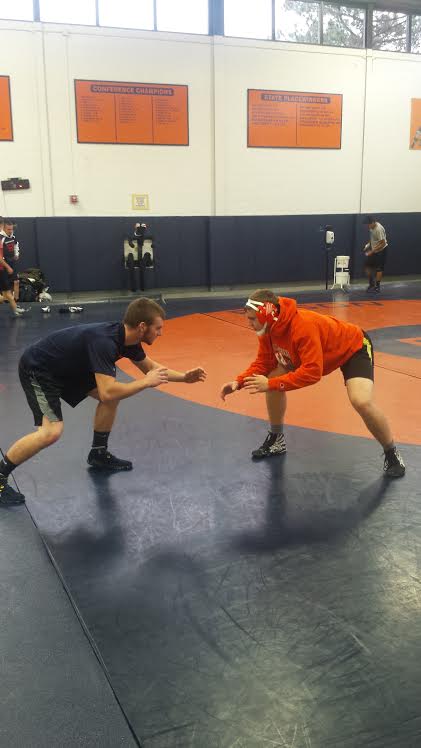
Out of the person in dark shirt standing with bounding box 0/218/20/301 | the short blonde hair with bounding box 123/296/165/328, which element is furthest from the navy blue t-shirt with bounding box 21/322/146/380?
the person in dark shirt standing with bounding box 0/218/20/301

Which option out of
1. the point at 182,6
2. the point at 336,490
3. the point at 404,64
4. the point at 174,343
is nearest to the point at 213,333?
the point at 174,343

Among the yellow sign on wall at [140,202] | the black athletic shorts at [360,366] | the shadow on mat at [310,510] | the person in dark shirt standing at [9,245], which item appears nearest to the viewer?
the shadow on mat at [310,510]

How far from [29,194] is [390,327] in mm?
7748

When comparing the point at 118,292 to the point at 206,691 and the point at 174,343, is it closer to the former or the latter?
the point at 174,343

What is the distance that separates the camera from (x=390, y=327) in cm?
942

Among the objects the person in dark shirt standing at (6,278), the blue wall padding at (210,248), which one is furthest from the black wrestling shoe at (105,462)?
the blue wall padding at (210,248)

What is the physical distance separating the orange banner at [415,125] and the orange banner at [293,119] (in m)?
1.98

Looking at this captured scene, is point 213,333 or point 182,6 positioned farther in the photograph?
point 182,6

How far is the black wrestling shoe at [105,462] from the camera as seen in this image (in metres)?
4.16

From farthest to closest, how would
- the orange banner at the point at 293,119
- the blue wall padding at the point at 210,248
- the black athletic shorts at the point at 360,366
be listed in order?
the orange banner at the point at 293,119 < the blue wall padding at the point at 210,248 < the black athletic shorts at the point at 360,366

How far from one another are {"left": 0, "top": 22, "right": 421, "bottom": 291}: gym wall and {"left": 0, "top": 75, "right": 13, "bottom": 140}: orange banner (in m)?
0.11

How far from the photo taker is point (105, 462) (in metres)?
4.17

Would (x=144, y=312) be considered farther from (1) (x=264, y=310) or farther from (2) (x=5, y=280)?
(2) (x=5, y=280)

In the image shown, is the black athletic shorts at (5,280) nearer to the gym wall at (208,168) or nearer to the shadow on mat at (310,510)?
the gym wall at (208,168)
